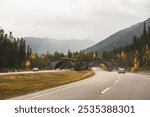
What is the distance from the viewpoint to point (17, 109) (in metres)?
11.2

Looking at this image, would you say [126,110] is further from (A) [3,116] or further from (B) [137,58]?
(B) [137,58]

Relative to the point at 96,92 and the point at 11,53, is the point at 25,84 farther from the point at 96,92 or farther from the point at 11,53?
the point at 11,53

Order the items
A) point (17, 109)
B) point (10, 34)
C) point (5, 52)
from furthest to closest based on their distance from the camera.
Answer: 1. point (10, 34)
2. point (5, 52)
3. point (17, 109)

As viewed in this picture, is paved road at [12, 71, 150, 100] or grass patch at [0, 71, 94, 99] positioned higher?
paved road at [12, 71, 150, 100]

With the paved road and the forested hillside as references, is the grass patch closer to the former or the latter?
the paved road

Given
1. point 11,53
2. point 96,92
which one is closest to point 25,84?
point 96,92

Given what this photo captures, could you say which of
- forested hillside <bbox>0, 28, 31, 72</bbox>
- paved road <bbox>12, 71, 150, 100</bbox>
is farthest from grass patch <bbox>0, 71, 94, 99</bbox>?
forested hillside <bbox>0, 28, 31, 72</bbox>

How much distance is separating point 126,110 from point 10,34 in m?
134

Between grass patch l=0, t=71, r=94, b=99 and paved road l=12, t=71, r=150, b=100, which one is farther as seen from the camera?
grass patch l=0, t=71, r=94, b=99

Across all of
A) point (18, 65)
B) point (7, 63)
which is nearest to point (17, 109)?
point (7, 63)

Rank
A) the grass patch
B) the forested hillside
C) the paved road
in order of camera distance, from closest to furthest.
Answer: the paved road → the grass patch → the forested hillside

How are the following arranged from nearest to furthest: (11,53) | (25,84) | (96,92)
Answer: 1. (96,92)
2. (25,84)
3. (11,53)

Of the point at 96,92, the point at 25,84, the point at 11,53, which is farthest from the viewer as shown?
the point at 11,53

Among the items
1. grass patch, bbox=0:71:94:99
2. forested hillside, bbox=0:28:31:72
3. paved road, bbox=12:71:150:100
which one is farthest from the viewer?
forested hillside, bbox=0:28:31:72
